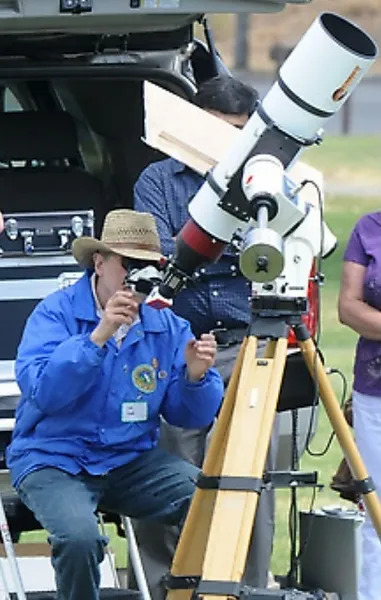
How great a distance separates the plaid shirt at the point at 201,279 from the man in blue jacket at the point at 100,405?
577 mm

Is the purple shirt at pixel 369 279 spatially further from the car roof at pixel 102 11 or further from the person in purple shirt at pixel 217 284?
the car roof at pixel 102 11

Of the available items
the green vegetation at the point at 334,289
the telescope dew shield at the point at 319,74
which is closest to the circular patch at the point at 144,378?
the telescope dew shield at the point at 319,74

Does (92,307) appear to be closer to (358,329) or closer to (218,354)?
(218,354)

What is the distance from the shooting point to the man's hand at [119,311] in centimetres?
454

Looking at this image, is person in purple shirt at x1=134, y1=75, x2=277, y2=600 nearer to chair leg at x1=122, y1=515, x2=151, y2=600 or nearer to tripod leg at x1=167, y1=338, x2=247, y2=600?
chair leg at x1=122, y1=515, x2=151, y2=600

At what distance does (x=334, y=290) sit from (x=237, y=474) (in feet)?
32.0

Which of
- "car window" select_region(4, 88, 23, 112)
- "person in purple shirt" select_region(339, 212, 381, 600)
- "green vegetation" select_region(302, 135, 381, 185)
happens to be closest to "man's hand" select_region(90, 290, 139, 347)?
"person in purple shirt" select_region(339, 212, 381, 600)

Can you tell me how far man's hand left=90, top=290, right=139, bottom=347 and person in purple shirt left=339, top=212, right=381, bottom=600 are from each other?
4.52ft

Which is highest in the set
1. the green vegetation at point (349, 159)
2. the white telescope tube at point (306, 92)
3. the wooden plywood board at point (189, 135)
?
the white telescope tube at point (306, 92)

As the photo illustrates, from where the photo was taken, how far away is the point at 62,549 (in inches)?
185

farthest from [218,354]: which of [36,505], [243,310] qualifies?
[36,505]

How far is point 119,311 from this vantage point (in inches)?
179

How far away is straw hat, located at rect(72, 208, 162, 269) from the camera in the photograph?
4.86 metres

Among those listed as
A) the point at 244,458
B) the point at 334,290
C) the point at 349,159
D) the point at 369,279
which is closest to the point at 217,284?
the point at 369,279
